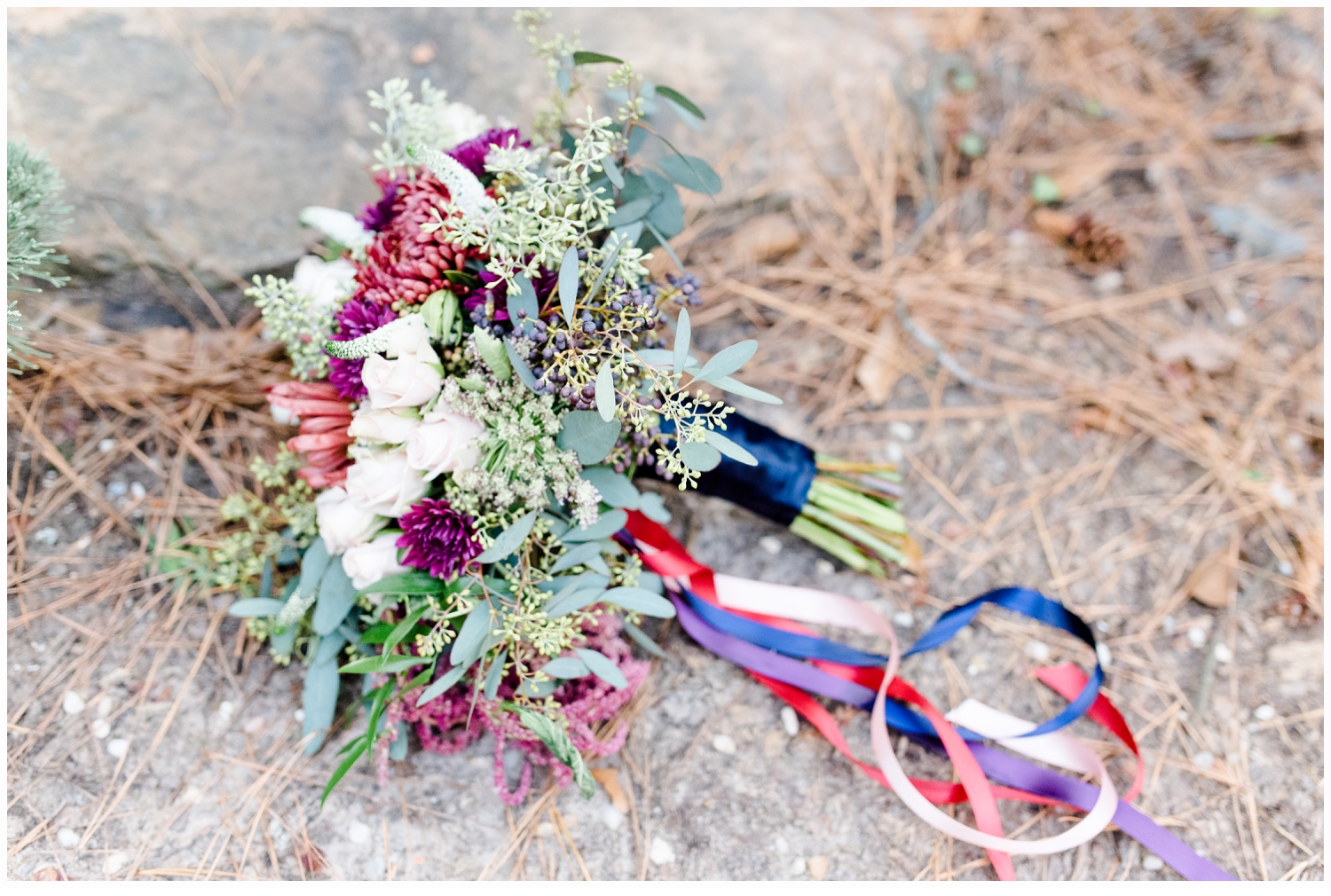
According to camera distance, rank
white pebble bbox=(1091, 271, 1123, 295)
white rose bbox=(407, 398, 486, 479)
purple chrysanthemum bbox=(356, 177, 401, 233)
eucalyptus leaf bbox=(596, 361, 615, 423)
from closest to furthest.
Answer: eucalyptus leaf bbox=(596, 361, 615, 423) → white rose bbox=(407, 398, 486, 479) → purple chrysanthemum bbox=(356, 177, 401, 233) → white pebble bbox=(1091, 271, 1123, 295)

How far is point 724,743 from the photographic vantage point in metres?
1.59

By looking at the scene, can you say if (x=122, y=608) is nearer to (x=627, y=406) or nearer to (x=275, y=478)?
(x=275, y=478)

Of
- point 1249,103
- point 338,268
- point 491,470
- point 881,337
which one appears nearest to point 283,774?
→ point 491,470

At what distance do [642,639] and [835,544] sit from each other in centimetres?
51

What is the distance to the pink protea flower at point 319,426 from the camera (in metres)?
1.34

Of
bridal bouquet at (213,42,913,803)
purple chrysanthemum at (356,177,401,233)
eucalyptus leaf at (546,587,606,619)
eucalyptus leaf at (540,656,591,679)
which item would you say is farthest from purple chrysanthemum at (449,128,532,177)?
eucalyptus leaf at (540,656,591,679)

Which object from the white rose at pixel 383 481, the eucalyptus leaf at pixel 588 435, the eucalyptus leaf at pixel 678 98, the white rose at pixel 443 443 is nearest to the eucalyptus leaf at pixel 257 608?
the white rose at pixel 383 481

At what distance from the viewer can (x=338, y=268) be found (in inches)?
60.4

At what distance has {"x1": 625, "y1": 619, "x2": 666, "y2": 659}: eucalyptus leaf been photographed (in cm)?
154

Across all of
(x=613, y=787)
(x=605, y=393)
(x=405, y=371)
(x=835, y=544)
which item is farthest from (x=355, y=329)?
(x=835, y=544)

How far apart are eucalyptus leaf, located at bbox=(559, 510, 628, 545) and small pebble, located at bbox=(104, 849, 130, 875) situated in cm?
100

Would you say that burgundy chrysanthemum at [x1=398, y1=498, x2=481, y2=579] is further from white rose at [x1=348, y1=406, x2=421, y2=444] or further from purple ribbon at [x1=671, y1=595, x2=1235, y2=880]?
purple ribbon at [x1=671, y1=595, x2=1235, y2=880]

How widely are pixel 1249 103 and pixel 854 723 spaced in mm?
2307

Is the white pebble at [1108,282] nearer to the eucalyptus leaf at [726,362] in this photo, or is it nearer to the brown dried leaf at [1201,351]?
the brown dried leaf at [1201,351]
